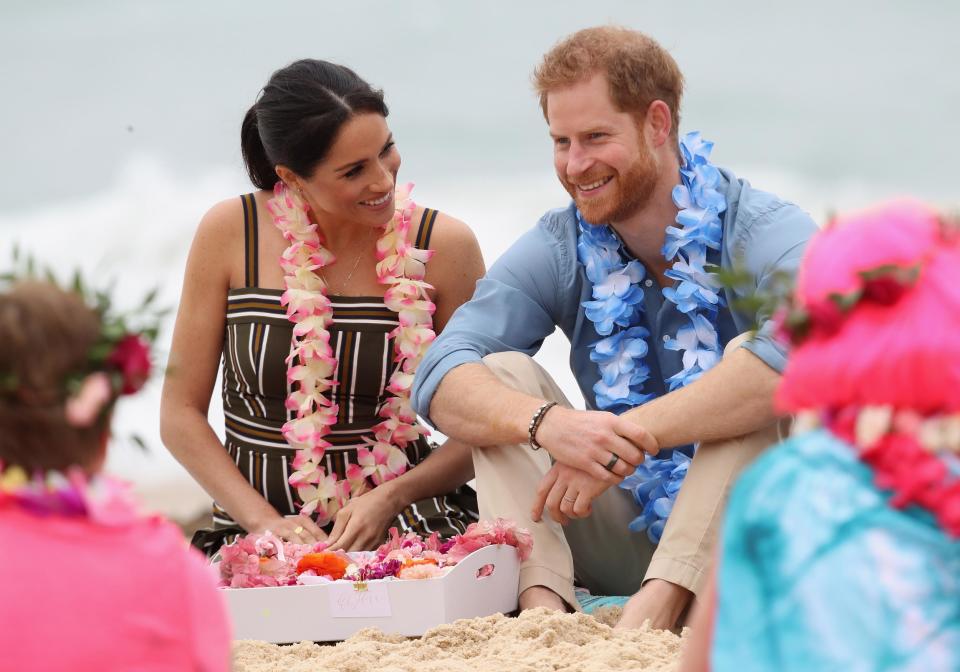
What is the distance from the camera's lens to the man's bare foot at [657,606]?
3133 millimetres

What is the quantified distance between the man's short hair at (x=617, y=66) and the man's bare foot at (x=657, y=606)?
1.46m

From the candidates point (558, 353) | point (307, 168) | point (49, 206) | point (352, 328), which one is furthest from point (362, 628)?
point (49, 206)

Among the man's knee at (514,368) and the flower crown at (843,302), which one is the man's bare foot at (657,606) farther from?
the flower crown at (843,302)

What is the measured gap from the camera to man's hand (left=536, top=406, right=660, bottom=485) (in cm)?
324

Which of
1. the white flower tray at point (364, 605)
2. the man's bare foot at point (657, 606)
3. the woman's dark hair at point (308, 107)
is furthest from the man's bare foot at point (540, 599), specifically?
the woman's dark hair at point (308, 107)

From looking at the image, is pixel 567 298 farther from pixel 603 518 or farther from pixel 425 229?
pixel 603 518

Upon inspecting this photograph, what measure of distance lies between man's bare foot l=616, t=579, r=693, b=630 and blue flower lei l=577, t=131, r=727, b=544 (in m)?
0.43

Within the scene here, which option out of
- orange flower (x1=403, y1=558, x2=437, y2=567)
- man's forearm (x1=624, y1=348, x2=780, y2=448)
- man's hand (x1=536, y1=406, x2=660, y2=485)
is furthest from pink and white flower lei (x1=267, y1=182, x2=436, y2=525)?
man's forearm (x1=624, y1=348, x2=780, y2=448)

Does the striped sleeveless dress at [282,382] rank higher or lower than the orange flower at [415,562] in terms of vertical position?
higher

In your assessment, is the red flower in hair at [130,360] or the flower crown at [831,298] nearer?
the flower crown at [831,298]

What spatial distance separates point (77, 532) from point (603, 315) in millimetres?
2548

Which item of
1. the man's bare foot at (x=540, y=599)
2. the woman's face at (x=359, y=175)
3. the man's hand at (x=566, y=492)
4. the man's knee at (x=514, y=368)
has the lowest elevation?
the man's bare foot at (x=540, y=599)

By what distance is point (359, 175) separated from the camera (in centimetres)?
394

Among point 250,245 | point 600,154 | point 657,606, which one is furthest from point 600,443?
point 250,245
